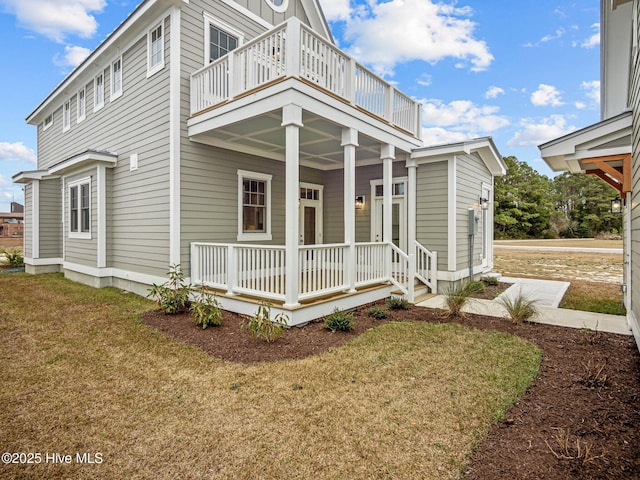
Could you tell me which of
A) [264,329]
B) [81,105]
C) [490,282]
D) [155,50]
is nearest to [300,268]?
[264,329]

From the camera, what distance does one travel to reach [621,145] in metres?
5.50

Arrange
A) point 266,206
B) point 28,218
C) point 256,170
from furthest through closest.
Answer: point 28,218, point 266,206, point 256,170

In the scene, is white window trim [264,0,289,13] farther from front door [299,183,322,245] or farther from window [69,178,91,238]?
window [69,178,91,238]

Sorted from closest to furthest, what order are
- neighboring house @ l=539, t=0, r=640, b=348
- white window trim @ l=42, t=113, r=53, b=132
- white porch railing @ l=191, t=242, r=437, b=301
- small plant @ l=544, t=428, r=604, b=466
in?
small plant @ l=544, t=428, r=604, b=466
neighboring house @ l=539, t=0, r=640, b=348
white porch railing @ l=191, t=242, r=437, b=301
white window trim @ l=42, t=113, r=53, b=132

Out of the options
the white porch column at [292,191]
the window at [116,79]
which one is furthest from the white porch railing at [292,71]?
the window at [116,79]

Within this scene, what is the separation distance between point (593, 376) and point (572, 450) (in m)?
1.71

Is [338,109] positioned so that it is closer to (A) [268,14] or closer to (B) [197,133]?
(B) [197,133]

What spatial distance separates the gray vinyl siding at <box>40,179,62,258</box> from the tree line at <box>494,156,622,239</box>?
129 feet

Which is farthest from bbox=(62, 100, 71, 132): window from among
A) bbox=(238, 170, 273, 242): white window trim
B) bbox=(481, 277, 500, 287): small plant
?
bbox=(481, 277, 500, 287): small plant

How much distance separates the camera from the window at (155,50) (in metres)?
7.42

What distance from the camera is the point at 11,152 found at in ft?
190

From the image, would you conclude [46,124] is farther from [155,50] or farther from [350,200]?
[350,200]

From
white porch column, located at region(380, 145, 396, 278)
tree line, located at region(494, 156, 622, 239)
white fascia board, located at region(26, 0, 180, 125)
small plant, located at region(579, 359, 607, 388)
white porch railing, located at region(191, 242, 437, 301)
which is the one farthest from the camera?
tree line, located at region(494, 156, 622, 239)

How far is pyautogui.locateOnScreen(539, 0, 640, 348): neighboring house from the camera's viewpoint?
15.0ft
